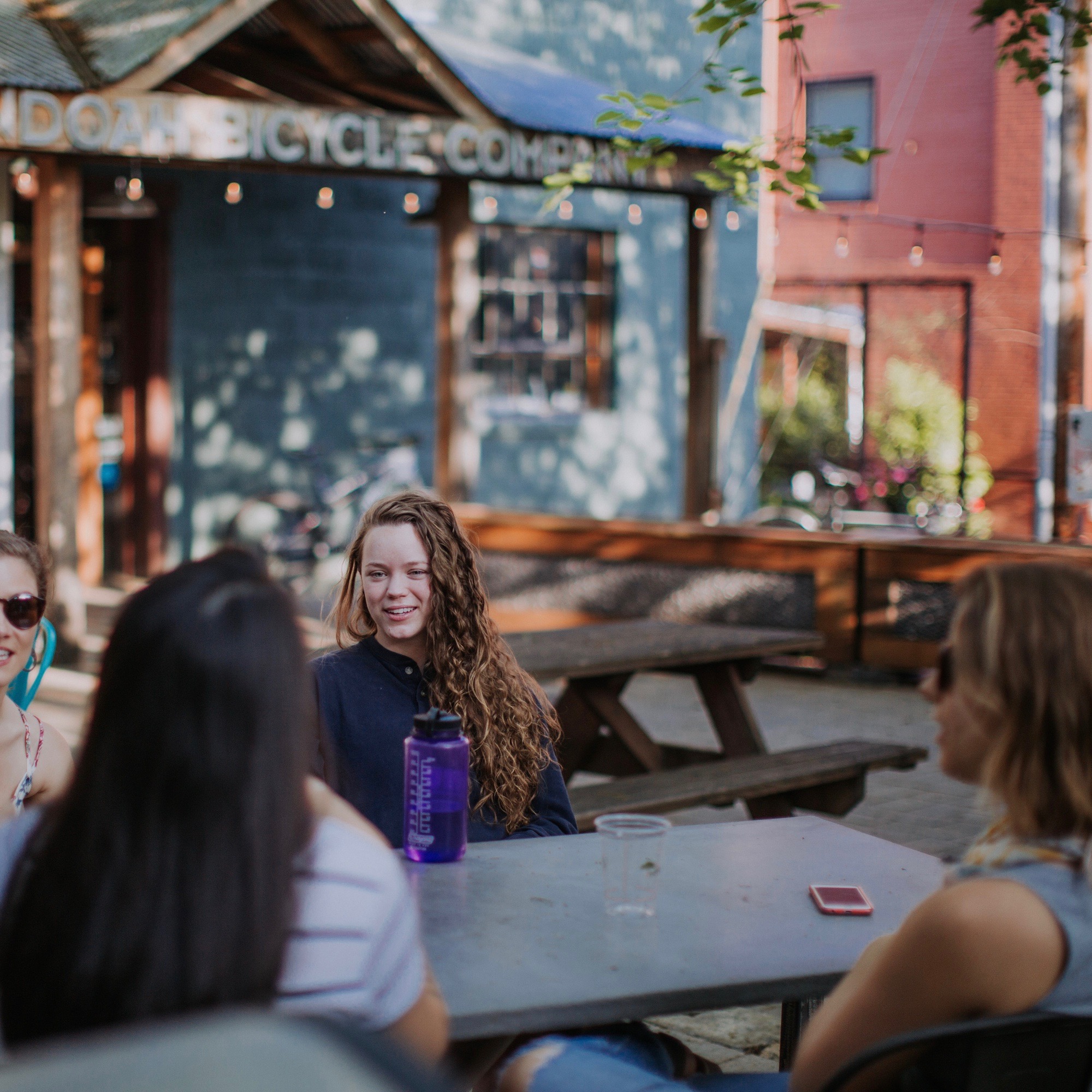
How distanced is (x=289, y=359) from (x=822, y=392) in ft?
31.2

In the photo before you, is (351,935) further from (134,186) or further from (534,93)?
(534,93)

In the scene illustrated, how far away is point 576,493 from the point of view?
13883 mm

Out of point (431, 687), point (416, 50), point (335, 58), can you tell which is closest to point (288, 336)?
point (335, 58)

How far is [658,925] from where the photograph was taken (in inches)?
94.6

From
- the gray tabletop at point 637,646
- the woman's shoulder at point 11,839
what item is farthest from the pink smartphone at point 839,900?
the gray tabletop at point 637,646

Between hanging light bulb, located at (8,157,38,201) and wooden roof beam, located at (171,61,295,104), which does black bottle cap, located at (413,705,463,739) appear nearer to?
hanging light bulb, located at (8,157,38,201)

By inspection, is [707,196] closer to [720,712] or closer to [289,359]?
[289,359]

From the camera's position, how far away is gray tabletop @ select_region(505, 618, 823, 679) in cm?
545

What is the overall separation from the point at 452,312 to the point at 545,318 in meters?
3.57

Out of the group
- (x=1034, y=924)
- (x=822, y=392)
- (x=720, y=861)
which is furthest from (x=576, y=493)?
(x=1034, y=924)

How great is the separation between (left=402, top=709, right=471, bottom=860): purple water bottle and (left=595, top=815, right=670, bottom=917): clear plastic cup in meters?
0.29

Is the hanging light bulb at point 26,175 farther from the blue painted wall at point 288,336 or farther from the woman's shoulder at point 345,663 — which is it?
the woman's shoulder at point 345,663

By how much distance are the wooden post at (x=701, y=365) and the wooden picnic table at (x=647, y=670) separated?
447 cm

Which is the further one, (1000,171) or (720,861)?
(1000,171)
